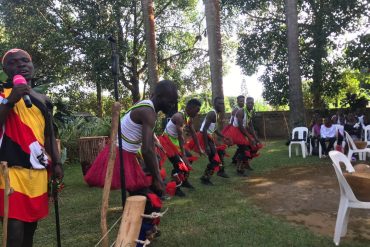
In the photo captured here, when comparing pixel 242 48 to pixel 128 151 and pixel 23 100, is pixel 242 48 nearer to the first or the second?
pixel 128 151

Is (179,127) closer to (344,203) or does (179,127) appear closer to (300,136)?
(344,203)

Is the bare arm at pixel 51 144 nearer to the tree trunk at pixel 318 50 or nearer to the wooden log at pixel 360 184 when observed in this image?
the wooden log at pixel 360 184

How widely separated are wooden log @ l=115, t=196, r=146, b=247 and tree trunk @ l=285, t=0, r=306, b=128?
11.2 meters

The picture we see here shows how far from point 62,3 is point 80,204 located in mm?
14245

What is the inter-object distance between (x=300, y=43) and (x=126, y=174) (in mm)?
16236

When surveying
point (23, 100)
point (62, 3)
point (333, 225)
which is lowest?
point (333, 225)

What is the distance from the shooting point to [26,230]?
308cm

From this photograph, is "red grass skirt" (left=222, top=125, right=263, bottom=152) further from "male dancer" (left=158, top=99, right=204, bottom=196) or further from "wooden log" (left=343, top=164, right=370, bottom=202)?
"wooden log" (left=343, top=164, right=370, bottom=202)

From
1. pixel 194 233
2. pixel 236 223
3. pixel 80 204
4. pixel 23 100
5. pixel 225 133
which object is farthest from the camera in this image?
pixel 225 133

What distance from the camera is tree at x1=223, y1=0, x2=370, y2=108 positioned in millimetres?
16578

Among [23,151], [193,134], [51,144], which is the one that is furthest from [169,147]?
[23,151]

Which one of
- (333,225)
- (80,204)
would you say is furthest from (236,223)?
(80,204)

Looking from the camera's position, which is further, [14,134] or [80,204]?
[80,204]

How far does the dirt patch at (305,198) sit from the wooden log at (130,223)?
3.02 meters
